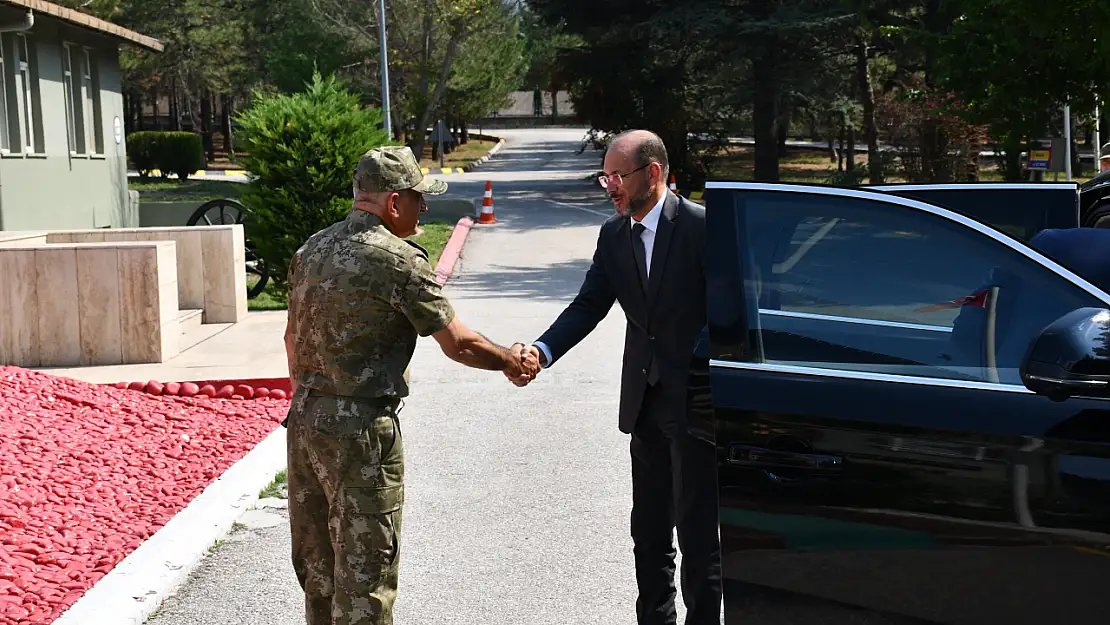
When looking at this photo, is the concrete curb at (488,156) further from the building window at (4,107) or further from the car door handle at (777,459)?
the car door handle at (777,459)

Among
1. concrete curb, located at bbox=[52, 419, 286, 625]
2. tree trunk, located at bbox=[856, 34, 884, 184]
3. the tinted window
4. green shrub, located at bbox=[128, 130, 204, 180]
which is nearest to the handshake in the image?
the tinted window

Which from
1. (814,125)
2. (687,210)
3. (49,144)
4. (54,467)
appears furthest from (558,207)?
(687,210)

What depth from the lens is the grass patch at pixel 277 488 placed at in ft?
23.3

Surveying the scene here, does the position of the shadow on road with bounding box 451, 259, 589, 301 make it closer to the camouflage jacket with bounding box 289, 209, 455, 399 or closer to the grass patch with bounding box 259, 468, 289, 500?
the grass patch with bounding box 259, 468, 289, 500

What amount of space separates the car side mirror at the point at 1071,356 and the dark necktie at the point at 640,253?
1.57m

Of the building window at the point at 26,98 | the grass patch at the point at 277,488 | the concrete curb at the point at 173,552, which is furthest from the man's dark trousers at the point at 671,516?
the building window at the point at 26,98

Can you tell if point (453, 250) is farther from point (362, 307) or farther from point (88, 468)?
point (362, 307)

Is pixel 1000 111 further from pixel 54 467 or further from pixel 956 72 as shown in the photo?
pixel 54 467

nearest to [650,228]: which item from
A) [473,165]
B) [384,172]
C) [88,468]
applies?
[384,172]

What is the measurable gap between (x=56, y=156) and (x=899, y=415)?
17.4 meters

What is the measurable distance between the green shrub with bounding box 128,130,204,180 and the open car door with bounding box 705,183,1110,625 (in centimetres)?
4805

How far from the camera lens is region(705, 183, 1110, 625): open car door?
3.39 metres

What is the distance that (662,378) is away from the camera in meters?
4.49

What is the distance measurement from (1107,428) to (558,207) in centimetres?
2995
